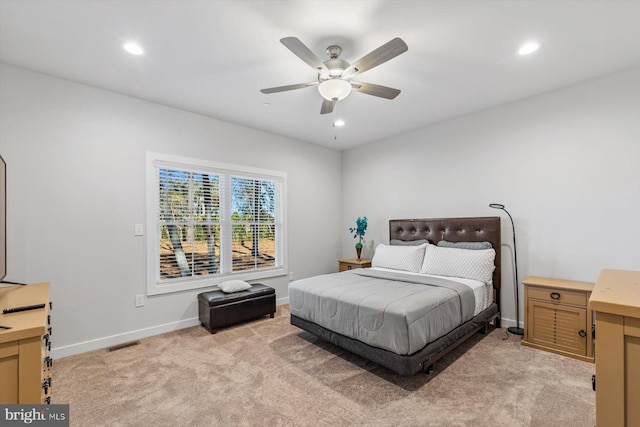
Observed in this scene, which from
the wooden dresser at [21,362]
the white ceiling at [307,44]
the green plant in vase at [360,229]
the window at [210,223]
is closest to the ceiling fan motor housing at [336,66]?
the white ceiling at [307,44]

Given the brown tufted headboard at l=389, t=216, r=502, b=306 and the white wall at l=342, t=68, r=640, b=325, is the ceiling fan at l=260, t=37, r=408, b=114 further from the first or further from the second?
the brown tufted headboard at l=389, t=216, r=502, b=306

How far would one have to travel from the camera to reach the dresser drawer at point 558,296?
2.62 m

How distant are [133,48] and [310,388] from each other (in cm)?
311

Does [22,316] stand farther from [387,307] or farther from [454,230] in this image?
[454,230]

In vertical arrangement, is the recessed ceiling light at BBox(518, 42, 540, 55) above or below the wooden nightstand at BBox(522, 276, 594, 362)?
above

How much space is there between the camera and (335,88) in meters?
2.33

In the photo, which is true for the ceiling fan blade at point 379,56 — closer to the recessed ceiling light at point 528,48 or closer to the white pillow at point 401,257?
the recessed ceiling light at point 528,48

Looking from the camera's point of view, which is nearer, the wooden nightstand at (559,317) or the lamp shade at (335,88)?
the lamp shade at (335,88)

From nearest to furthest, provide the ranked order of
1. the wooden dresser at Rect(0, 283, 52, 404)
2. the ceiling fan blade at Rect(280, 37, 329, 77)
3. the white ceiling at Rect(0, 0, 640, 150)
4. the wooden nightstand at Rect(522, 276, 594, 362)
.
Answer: the wooden dresser at Rect(0, 283, 52, 404), the ceiling fan blade at Rect(280, 37, 329, 77), the white ceiling at Rect(0, 0, 640, 150), the wooden nightstand at Rect(522, 276, 594, 362)

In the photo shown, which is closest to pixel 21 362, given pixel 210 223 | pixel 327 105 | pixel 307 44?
pixel 307 44

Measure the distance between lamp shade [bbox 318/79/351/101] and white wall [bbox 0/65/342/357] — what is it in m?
2.14

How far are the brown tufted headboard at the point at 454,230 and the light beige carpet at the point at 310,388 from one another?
111 cm

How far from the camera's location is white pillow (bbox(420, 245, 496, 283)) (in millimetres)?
3166

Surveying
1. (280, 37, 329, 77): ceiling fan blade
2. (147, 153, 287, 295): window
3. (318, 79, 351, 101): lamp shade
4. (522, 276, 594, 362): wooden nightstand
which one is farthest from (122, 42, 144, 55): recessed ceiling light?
(522, 276, 594, 362): wooden nightstand
